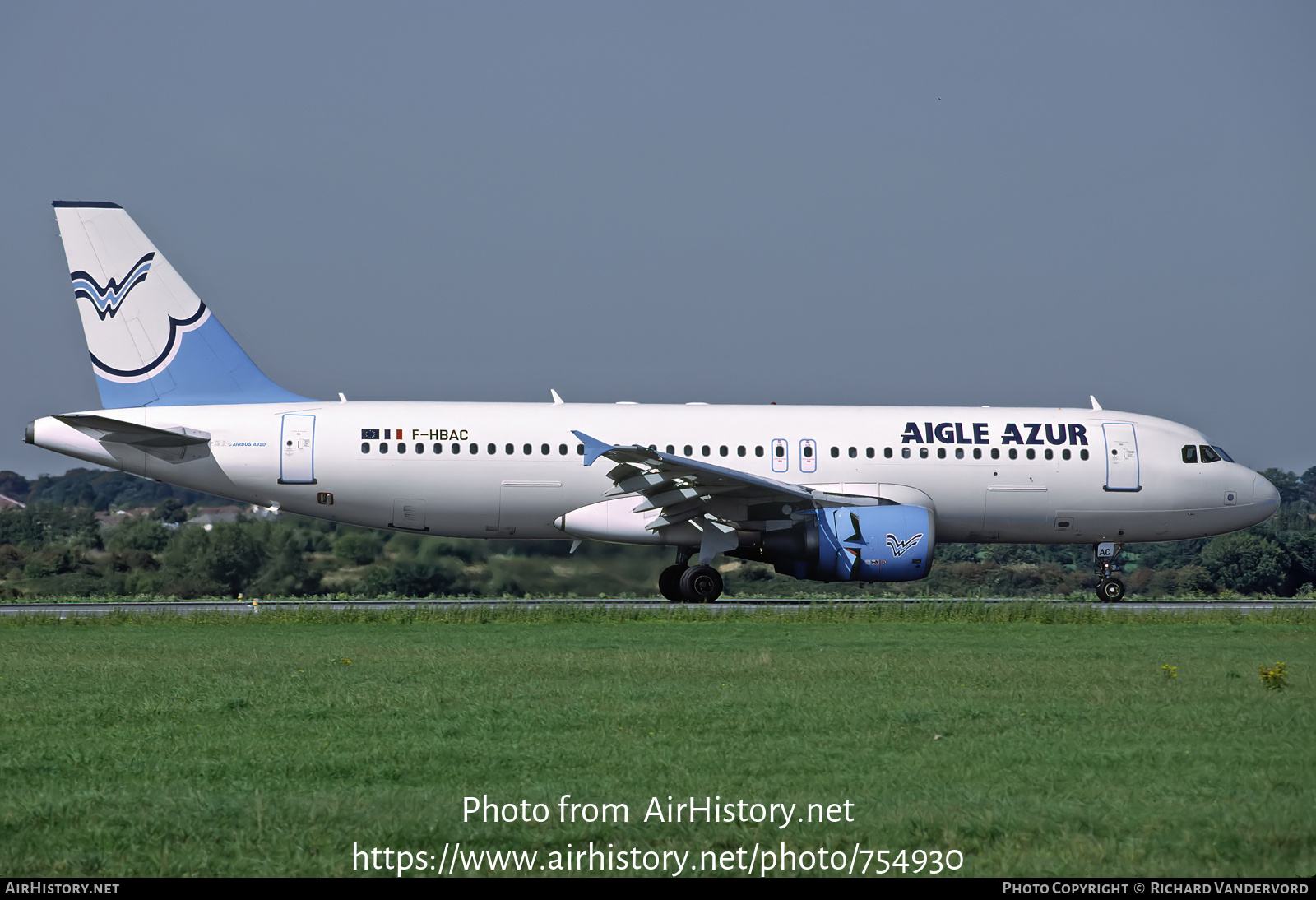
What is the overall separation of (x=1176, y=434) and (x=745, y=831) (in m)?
21.9

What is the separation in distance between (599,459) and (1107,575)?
10355mm

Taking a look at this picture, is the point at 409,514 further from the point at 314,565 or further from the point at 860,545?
the point at 860,545

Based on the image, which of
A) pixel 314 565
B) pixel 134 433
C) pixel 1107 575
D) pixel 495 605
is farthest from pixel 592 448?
pixel 1107 575

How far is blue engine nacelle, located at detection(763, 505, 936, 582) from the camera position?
71.8 ft

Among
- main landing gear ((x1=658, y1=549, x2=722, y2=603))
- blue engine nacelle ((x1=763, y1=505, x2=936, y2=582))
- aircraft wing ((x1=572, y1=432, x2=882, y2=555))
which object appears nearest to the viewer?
aircraft wing ((x1=572, y1=432, x2=882, y2=555))

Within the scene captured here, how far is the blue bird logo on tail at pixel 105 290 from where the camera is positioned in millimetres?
23438

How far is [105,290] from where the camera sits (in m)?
23.4

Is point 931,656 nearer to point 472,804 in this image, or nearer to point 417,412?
point 472,804

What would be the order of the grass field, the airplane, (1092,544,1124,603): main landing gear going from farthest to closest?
(1092,544,1124,603): main landing gear → the airplane → the grass field

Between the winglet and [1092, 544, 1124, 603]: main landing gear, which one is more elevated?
the winglet

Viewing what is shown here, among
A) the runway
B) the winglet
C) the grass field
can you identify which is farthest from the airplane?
the grass field

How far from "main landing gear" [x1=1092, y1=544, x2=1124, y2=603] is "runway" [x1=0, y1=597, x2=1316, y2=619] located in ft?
1.05

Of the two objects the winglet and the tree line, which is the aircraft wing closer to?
the winglet
